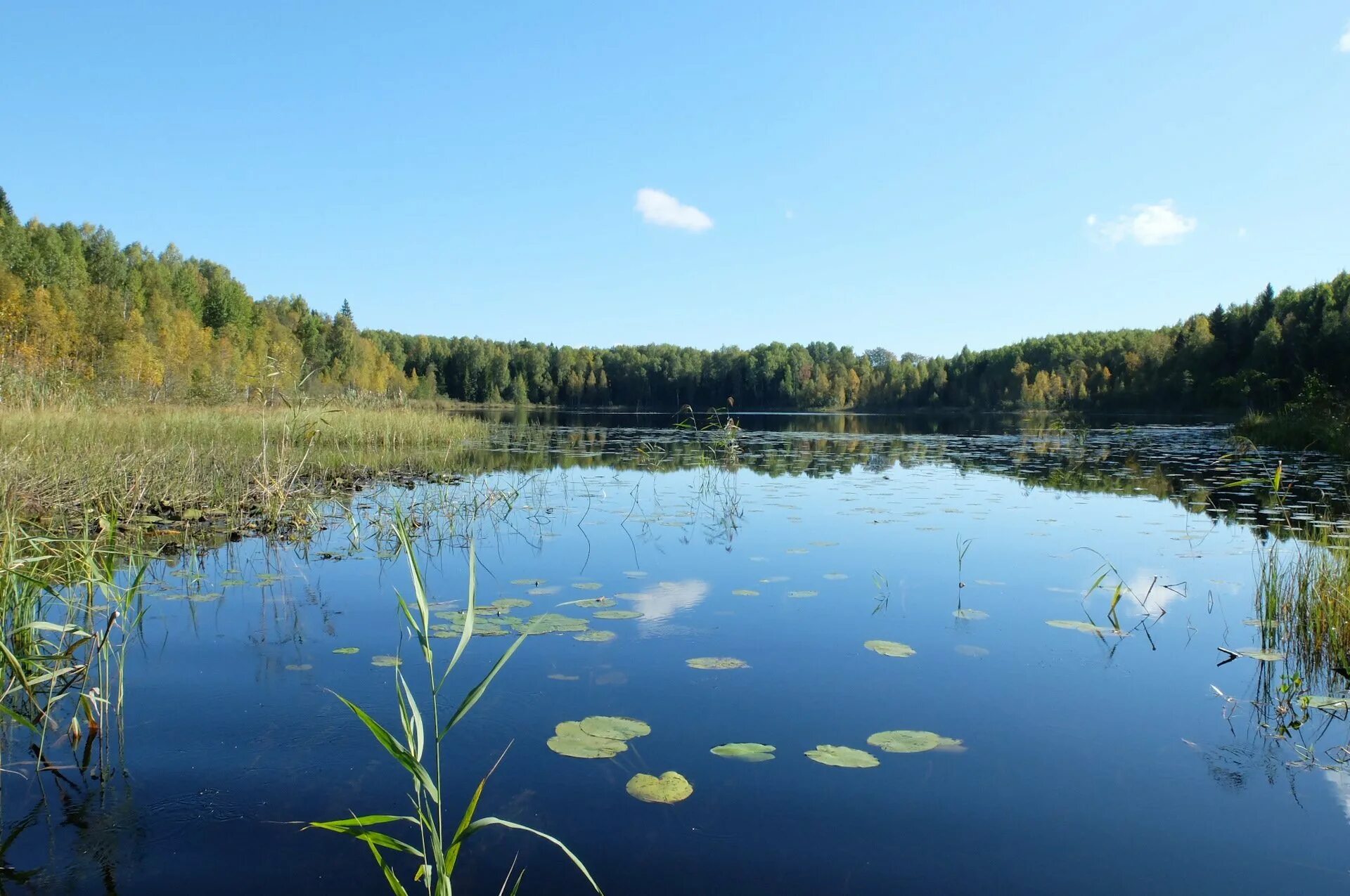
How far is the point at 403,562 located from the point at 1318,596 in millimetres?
6560

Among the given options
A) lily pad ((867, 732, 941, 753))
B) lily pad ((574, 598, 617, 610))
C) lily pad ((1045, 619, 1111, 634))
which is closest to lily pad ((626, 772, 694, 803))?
lily pad ((867, 732, 941, 753))

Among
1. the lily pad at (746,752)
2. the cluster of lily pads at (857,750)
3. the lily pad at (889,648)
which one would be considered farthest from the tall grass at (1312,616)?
the lily pad at (746,752)

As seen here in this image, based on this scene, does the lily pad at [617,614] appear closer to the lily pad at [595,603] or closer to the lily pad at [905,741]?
the lily pad at [595,603]

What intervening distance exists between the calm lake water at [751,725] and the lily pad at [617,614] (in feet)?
0.59

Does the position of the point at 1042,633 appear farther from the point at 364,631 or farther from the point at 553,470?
the point at 553,470

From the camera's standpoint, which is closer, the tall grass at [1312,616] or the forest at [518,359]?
the tall grass at [1312,616]

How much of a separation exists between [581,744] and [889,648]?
203 centimetres

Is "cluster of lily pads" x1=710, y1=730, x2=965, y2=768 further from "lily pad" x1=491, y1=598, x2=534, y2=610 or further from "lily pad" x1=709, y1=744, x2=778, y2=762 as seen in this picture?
"lily pad" x1=491, y1=598, x2=534, y2=610

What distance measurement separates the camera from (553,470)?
14312 mm

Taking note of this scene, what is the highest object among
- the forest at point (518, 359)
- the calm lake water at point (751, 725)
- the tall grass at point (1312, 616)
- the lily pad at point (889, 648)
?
→ the forest at point (518, 359)

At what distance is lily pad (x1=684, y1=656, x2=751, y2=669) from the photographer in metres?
4.02

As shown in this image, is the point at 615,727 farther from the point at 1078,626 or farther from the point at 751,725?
the point at 1078,626

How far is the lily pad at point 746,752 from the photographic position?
300cm

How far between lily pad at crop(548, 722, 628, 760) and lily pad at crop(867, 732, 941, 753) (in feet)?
3.45
